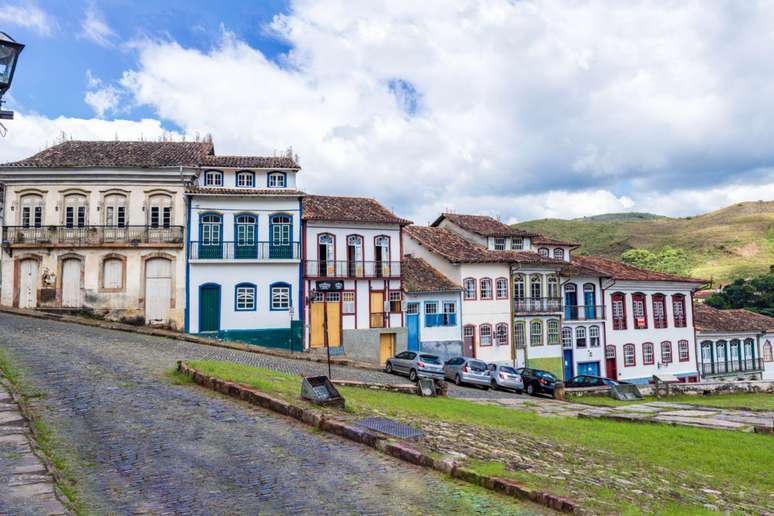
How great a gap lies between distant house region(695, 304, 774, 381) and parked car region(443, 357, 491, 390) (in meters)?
24.3

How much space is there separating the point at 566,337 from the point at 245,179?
896 inches

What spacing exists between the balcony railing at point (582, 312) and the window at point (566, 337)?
0.68 m

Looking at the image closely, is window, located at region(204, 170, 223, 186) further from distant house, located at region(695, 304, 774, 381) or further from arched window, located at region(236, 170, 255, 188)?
distant house, located at region(695, 304, 774, 381)

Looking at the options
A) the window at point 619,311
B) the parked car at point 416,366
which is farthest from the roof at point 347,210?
the window at point 619,311

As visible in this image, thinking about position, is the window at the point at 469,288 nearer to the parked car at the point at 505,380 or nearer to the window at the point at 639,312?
the parked car at the point at 505,380

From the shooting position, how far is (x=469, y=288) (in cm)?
3425

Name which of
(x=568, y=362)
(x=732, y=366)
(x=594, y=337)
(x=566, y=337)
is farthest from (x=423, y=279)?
(x=732, y=366)

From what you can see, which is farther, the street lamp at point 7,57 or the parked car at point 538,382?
the parked car at point 538,382

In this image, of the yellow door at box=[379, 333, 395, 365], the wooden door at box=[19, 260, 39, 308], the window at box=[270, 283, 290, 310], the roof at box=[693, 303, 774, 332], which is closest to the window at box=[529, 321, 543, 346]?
the yellow door at box=[379, 333, 395, 365]

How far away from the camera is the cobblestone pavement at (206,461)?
6.48 meters

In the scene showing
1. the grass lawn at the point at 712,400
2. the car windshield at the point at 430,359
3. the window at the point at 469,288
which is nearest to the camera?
the grass lawn at the point at 712,400

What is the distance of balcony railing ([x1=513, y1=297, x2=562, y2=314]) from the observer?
35531 mm

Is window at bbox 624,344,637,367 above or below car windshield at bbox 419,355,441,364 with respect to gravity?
below

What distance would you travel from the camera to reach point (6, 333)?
20.7 m
